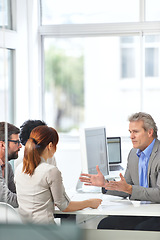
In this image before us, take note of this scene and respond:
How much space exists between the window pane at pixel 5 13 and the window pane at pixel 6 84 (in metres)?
0.14

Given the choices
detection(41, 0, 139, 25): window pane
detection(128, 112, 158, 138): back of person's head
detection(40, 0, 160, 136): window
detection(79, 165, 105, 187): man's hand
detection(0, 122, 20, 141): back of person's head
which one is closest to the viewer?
detection(0, 122, 20, 141): back of person's head

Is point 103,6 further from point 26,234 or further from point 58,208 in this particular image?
point 26,234

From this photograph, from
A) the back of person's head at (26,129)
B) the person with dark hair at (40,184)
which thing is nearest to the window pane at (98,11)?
the back of person's head at (26,129)

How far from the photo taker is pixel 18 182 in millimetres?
2076

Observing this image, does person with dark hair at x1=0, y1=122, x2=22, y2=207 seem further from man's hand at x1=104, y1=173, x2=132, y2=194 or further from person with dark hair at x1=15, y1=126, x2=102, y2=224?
man's hand at x1=104, y1=173, x2=132, y2=194

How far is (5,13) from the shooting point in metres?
2.04

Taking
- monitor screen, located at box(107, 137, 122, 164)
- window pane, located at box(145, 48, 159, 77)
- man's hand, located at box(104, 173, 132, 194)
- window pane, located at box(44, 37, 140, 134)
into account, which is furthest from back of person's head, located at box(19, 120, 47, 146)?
window pane, located at box(145, 48, 159, 77)

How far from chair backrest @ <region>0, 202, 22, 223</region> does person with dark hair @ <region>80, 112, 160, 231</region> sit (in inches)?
16.9

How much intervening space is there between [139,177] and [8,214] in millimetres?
892

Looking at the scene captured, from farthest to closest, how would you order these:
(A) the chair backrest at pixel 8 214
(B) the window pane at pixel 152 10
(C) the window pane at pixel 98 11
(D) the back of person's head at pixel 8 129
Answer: (C) the window pane at pixel 98 11, (B) the window pane at pixel 152 10, (D) the back of person's head at pixel 8 129, (A) the chair backrest at pixel 8 214

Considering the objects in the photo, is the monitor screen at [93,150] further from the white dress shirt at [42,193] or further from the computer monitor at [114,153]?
the white dress shirt at [42,193]

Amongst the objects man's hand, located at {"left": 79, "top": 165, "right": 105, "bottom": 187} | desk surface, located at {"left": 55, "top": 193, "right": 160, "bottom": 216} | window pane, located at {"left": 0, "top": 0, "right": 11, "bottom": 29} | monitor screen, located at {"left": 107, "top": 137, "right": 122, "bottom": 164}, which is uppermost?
window pane, located at {"left": 0, "top": 0, "right": 11, "bottom": 29}

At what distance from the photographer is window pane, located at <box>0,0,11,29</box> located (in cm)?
200

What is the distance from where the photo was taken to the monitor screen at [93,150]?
249 centimetres
